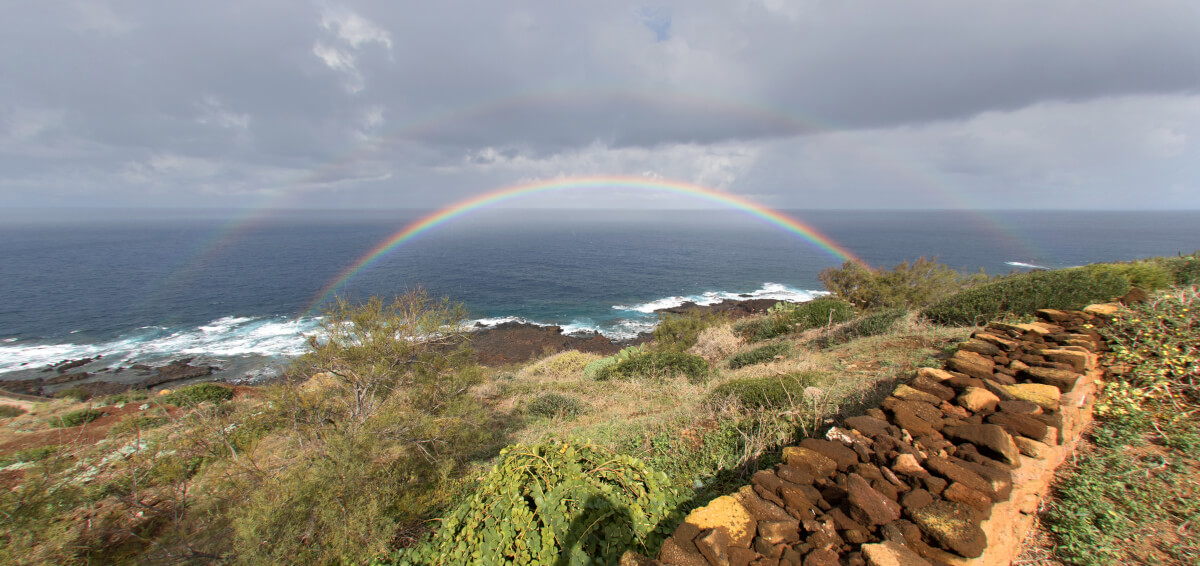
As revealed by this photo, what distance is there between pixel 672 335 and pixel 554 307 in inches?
855

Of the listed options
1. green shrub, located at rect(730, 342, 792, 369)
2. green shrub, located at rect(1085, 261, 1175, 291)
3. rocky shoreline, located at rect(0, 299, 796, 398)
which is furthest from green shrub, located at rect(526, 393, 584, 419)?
rocky shoreline, located at rect(0, 299, 796, 398)

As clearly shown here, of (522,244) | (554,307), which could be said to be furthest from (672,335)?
(522,244)

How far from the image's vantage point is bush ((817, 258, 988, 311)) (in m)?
22.2

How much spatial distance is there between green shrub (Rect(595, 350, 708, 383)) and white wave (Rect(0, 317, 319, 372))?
2657 cm

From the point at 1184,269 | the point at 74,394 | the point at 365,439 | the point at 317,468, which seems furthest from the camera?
the point at 74,394

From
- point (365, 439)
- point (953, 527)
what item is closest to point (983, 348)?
point (953, 527)

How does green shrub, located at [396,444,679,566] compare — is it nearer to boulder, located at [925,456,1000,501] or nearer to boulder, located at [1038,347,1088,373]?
boulder, located at [925,456,1000,501]

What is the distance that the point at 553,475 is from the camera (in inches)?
148

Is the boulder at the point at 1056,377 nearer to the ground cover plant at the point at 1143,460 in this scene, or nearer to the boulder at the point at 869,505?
the ground cover plant at the point at 1143,460

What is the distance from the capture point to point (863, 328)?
1162 centimetres

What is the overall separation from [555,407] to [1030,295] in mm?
10311

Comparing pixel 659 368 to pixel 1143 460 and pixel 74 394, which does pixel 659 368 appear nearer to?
pixel 1143 460

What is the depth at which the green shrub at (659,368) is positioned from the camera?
12.8 metres

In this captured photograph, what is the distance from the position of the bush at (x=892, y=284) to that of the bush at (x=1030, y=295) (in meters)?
12.4
